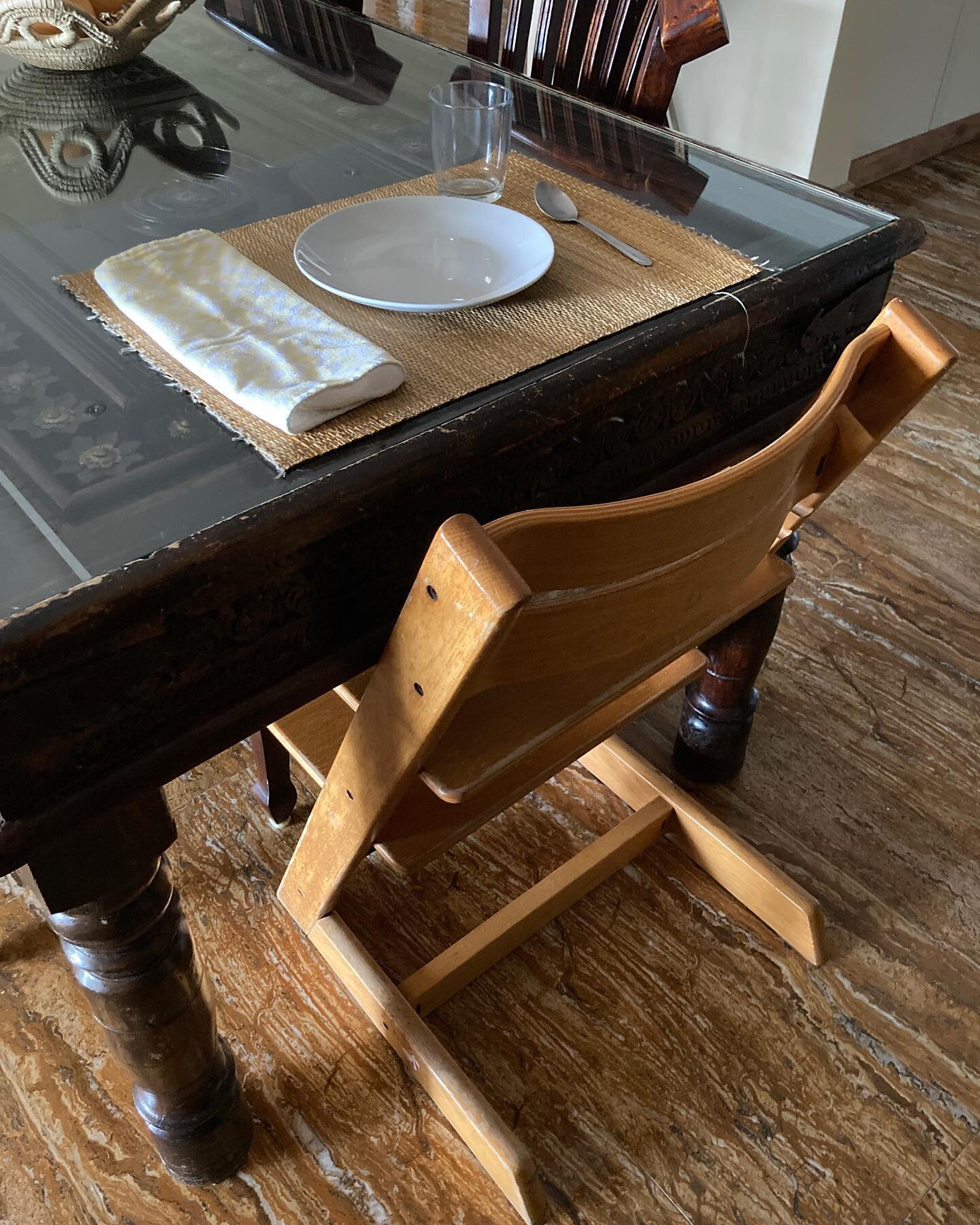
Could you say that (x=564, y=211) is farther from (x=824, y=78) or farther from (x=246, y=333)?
(x=824, y=78)

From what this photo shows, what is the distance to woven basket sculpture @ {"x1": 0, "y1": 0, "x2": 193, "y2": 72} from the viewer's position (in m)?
1.23

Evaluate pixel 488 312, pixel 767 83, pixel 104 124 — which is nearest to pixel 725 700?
pixel 488 312

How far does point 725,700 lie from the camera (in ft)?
4.41

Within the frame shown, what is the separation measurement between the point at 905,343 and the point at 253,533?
470 mm

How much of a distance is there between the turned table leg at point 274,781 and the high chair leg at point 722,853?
39cm

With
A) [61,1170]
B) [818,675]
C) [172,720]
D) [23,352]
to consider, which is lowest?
[61,1170]

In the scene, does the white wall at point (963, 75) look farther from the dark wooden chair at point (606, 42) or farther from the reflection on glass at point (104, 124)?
the reflection on glass at point (104, 124)

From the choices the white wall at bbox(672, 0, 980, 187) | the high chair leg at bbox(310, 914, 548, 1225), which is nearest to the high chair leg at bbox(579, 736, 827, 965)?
the high chair leg at bbox(310, 914, 548, 1225)

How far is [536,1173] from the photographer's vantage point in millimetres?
1042

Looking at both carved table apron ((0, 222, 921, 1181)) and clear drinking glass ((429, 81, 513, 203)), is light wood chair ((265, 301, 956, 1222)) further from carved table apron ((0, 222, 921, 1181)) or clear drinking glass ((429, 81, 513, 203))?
clear drinking glass ((429, 81, 513, 203))

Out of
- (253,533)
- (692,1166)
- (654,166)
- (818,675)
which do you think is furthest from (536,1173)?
(654,166)

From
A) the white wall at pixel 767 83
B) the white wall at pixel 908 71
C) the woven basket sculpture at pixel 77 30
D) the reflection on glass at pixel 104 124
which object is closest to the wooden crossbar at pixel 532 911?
the reflection on glass at pixel 104 124

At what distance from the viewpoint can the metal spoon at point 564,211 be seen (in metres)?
0.90

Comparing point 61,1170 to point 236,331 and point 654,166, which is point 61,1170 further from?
point 654,166
